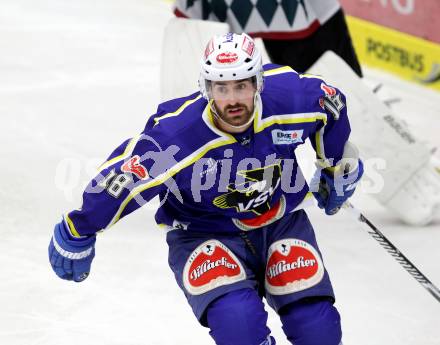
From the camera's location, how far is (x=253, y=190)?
2.86 m

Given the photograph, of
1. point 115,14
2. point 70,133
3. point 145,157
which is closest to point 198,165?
point 145,157

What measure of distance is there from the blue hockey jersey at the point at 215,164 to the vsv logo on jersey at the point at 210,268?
0.07 m

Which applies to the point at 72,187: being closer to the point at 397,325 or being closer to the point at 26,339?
the point at 26,339

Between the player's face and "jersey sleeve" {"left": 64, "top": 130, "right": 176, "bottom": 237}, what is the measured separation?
0.17 metres

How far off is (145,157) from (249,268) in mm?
448

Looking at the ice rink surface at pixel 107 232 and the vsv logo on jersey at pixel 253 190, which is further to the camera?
the ice rink surface at pixel 107 232

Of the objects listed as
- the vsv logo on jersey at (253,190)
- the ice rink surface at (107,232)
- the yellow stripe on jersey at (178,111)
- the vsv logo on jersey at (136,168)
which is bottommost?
the ice rink surface at (107,232)

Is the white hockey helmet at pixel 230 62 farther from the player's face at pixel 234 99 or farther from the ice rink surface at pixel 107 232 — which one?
the ice rink surface at pixel 107 232

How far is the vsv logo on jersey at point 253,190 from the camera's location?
9.28 ft

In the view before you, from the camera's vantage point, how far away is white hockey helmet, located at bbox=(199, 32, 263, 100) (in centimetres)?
271

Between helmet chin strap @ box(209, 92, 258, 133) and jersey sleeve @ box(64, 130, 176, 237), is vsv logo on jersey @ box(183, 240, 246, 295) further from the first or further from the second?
helmet chin strap @ box(209, 92, 258, 133)

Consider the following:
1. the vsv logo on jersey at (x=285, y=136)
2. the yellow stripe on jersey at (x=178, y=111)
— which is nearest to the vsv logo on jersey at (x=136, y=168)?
the yellow stripe on jersey at (x=178, y=111)

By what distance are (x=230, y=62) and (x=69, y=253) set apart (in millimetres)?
675

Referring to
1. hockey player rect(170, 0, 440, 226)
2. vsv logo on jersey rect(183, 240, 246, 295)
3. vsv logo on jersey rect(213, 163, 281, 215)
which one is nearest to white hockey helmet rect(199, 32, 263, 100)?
vsv logo on jersey rect(213, 163, 281, 215)
